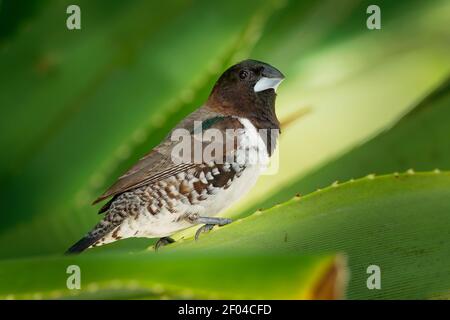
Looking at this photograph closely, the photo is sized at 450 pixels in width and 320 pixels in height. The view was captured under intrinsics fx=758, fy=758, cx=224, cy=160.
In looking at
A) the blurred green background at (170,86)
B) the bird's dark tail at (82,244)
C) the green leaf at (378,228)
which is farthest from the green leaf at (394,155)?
the bird's dark tail at (82,244)

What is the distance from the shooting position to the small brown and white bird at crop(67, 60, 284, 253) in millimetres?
1353

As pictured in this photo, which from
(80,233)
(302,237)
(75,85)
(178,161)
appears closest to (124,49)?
(75,85)

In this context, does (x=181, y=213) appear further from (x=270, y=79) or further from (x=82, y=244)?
(x=270, y=79)

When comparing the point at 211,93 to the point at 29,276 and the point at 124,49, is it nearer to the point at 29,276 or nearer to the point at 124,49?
the point at 124,49

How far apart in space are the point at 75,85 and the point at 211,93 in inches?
10.1

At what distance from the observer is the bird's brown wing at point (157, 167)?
1308 millimetres

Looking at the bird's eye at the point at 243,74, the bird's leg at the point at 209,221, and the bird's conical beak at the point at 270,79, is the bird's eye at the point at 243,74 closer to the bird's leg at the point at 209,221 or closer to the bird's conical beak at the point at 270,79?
the bird's conical beak at the point at 270,79

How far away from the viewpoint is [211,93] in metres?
1.39

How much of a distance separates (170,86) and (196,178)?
18cm

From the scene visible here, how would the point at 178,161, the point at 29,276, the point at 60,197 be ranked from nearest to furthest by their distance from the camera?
the point at 29,276
the point at 60,197
the point at 178,161

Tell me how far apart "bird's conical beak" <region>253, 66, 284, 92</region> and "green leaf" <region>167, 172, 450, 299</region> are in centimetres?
33

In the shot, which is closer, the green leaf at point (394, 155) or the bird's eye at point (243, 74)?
the green leaf at point (394, 155)

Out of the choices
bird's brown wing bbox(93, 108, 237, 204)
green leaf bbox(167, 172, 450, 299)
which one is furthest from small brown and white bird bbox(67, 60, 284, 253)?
green leaf bbox(167, 172, 450, 299)

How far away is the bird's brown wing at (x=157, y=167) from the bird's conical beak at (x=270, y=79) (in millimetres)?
108
